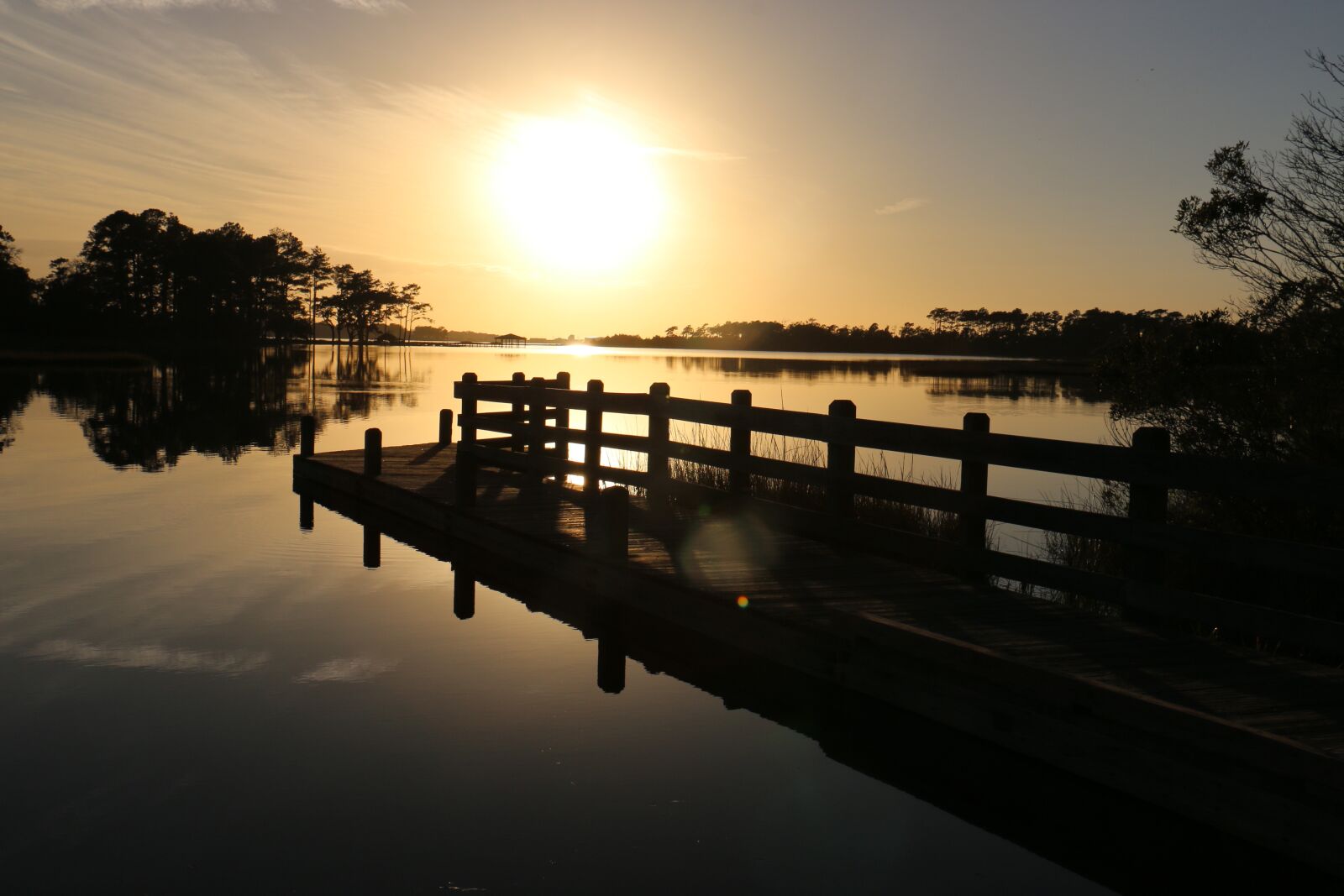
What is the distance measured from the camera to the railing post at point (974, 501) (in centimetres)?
820

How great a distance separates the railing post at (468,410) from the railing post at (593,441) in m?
1.57

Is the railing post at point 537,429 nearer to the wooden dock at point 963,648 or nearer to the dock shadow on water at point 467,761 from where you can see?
the wooden dock at point 963,648

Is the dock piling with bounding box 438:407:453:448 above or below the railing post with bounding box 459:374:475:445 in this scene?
below

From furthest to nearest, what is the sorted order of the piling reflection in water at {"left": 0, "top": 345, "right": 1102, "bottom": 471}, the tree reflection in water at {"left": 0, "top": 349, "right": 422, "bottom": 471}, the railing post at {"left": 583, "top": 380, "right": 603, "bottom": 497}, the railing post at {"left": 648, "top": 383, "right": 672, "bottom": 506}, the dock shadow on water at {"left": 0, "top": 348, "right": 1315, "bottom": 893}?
the piling reflection in water at {"left": 0, "top": 345, "right": 1102, "bottom": 471} < the tree reflection in water at {"left": 0, "top": 349, "right": 422, "bottom": 471} < the railing post at {"left": 583, "top": 380, "right": 603, "bottom": 497} < the railing post at {"left": 648, "top": 383, "right": 672, "bottom": 506} < the dock shadow on water at {"left": 0, "top": 348, "right": 1315, "bottom": 893}

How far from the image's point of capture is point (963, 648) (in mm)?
5711

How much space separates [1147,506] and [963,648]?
2.20 metres

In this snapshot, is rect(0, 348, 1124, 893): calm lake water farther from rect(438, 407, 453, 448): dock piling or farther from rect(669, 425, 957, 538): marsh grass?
rect(438, 407, 453, 448): dock piling

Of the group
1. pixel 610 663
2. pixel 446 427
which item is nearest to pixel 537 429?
pixel 610 663

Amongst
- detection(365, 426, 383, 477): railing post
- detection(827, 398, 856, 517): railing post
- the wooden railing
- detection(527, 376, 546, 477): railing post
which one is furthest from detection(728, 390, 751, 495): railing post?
detection(365, 426, 383, 477): railing post

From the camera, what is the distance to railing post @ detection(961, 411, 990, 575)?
820 centimetres

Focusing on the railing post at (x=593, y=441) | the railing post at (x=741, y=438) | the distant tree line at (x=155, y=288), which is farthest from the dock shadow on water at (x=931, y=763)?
the distant tree line at (x=155, y=288)

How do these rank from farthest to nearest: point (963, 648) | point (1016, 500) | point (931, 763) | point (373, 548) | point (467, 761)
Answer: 1. point (373, 548)
2. point (1016, 500)
3. point (931, 763)
4. point (467, 761)
5. point (963, 648)

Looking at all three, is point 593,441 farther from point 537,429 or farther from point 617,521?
point 617,521

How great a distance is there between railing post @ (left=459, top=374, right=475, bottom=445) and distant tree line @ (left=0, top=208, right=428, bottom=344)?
77.9 metres
